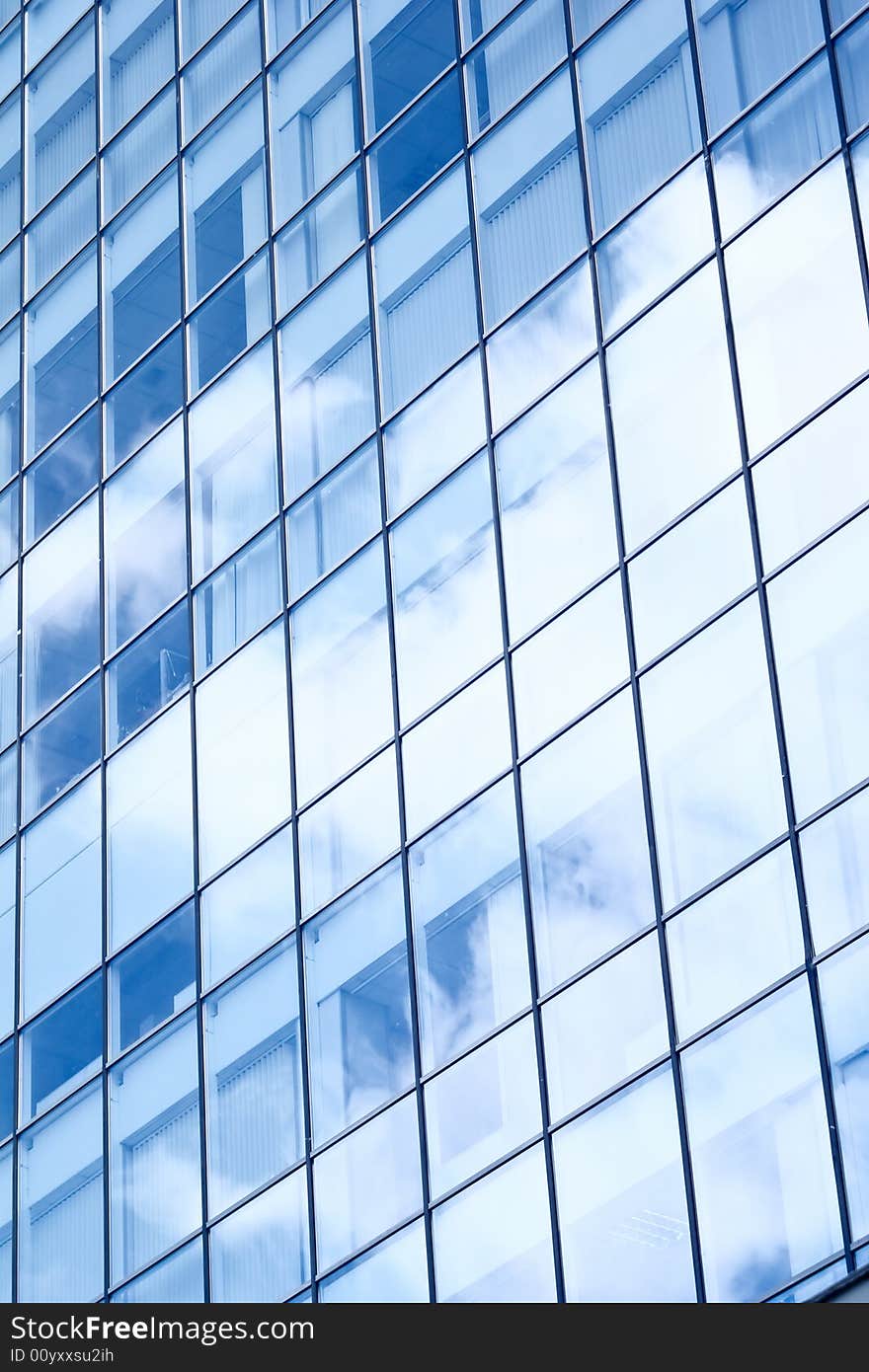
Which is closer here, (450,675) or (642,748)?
(642,748)

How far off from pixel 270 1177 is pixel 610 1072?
223 inches

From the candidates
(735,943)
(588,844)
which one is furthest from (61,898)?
(735,943)

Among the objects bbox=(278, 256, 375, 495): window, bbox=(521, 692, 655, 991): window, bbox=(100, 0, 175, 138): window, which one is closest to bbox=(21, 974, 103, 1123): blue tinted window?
bbox=(278, 256, 375, 495): window

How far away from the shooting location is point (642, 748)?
28.0 m

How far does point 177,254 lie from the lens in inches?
Answer: 1524

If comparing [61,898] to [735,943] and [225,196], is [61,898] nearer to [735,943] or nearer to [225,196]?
[225,196]

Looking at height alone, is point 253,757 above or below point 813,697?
above

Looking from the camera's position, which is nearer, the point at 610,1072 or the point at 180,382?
the point at 610,1072

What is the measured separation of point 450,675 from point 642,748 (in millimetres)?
3709

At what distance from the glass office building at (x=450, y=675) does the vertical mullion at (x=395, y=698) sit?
75mm

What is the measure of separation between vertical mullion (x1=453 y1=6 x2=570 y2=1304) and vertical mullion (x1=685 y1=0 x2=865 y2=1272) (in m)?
3.71

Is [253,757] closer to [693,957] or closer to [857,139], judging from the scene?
[693,957]
